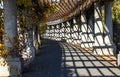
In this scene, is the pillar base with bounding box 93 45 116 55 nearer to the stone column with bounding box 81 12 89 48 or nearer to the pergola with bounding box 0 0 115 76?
the pergola with bounding box 0 0 115 76

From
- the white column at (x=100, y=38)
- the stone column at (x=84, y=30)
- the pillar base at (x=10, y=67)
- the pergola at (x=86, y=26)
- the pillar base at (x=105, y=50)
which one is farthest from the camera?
the stone column at (x=84, y=30)

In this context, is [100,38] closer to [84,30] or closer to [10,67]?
[84,30]

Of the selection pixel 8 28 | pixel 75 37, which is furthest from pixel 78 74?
pixel 75 37

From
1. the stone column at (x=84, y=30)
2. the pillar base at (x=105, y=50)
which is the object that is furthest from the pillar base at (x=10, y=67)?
the stone column at (x=84, y=30)

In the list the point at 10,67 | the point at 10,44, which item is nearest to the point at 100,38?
the point at 10,44

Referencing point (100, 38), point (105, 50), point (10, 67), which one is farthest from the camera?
point (100, 38)

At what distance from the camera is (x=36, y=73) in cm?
1395

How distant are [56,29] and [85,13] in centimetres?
3786

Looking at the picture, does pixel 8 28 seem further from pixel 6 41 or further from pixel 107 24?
pixel 107 24

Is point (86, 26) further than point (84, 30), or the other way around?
point (84, 30)

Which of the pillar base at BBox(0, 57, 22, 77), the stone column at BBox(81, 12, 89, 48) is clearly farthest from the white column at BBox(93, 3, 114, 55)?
the pillar base at BBox(0, 57, 22, 77)

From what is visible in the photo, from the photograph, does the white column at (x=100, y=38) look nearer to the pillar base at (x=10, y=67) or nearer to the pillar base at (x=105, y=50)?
the pillar base at (x=105, y=50)

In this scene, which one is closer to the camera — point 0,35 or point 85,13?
point 0,35

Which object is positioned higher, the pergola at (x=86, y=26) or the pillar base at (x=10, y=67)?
the pergola at (x=86, y=26)
